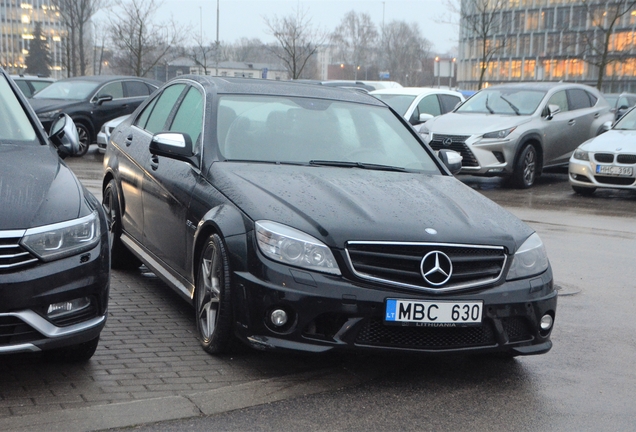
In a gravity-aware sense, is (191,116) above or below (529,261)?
above

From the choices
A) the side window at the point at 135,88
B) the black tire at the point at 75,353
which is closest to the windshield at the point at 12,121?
the black tire at the point at 75,353

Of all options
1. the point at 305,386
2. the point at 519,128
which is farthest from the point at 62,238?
the point at 519,128

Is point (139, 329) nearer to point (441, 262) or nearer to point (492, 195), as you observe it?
point (441, 262)

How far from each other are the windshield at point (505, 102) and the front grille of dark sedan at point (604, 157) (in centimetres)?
184

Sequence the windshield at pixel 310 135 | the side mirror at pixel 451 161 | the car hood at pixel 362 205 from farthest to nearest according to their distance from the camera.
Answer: the side mirror at pixel 451 161, the windshield at pixel 310 135, the car hood at pixel 362 205

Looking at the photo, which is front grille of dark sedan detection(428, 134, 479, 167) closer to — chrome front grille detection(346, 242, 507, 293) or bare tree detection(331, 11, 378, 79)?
chrome front grille detection(346, 242, 507, 293)

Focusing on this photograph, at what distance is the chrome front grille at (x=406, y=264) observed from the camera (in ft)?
14.7

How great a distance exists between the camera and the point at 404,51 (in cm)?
14175

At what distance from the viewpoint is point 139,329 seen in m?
5.57

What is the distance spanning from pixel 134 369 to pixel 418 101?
14.2m

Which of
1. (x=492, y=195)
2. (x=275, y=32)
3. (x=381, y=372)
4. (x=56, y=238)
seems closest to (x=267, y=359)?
(x=381, y=372)

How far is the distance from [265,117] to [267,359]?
1722mm

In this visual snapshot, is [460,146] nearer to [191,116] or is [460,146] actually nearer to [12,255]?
[191,116]

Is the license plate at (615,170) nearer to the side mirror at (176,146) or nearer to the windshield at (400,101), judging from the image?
the windshield at (400,101)
